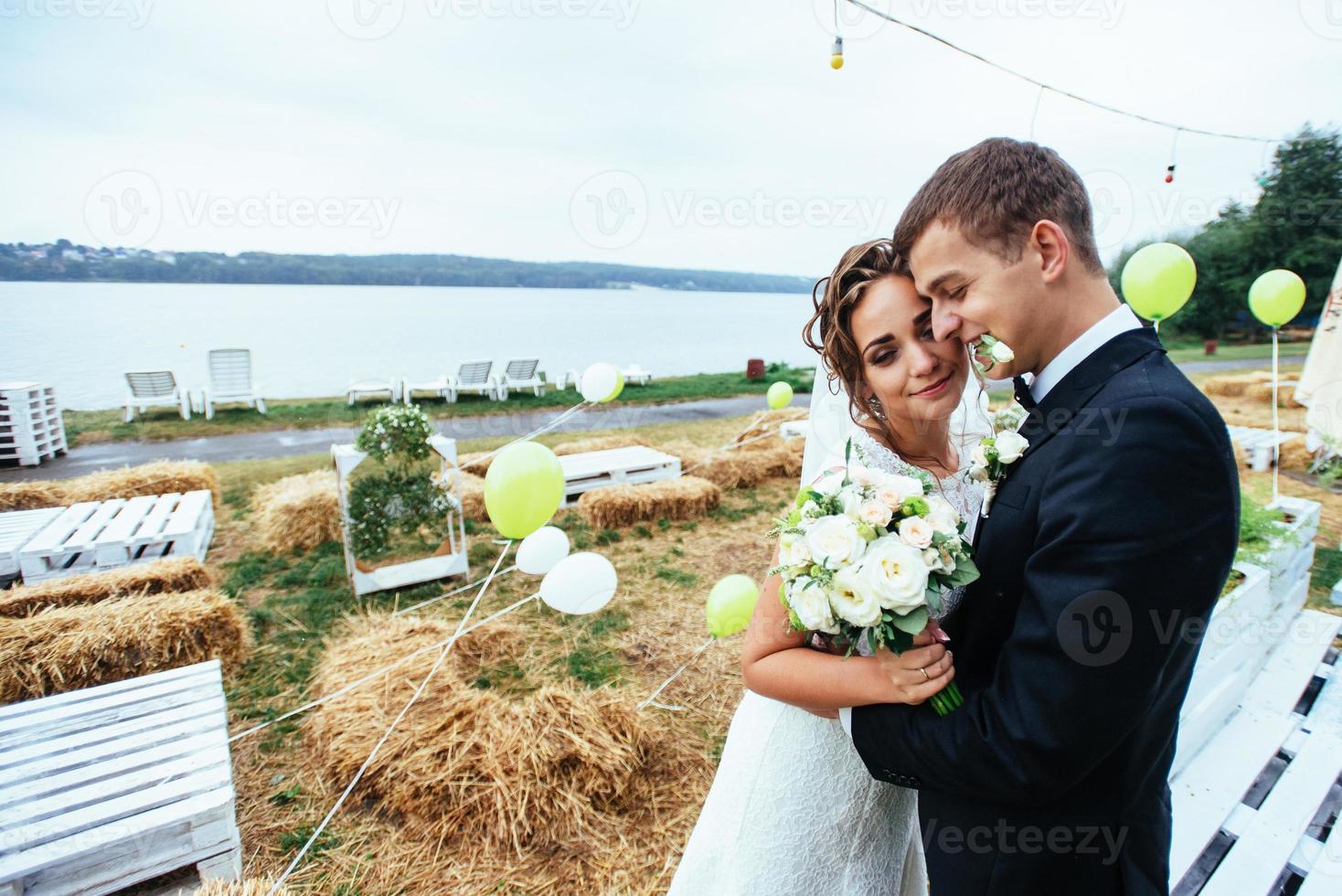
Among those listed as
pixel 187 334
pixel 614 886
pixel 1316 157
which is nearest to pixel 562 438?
pixel 614 886

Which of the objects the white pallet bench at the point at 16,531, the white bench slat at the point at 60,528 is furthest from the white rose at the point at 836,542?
the white pallet bench at the point at 16,531

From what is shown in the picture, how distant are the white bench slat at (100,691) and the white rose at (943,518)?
431 cm

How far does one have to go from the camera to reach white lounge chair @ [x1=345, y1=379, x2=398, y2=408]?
16.3 metres

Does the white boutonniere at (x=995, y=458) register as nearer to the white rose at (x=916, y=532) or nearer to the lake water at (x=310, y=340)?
the white rose at (x=916, y=532)

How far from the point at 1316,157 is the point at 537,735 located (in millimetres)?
39618

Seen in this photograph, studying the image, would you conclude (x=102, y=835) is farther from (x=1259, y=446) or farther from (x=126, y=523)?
(x=1259, y=446)

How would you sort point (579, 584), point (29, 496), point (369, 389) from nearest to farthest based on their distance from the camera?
point (579, 584)
point (29, 496)
point (369, 389)

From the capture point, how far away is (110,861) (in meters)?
2.75

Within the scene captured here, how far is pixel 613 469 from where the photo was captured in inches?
355

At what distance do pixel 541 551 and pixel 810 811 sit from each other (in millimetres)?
3446

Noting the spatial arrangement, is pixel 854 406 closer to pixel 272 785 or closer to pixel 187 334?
pixel 272 785

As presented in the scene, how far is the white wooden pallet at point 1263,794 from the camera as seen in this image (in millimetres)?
2327

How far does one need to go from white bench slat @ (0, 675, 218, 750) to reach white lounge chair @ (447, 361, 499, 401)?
561 inches

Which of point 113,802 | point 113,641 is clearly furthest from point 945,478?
point 113,641
